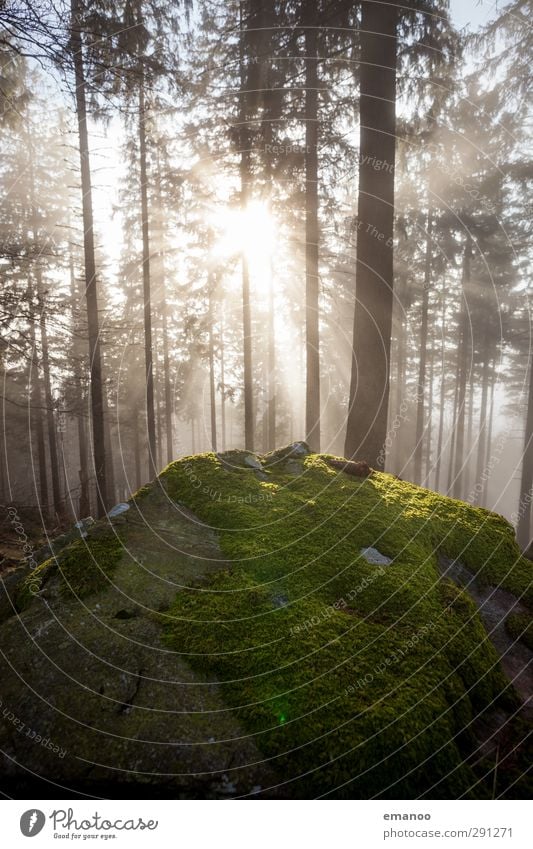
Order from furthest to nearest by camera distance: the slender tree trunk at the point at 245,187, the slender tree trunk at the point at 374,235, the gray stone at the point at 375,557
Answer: the slender tree trunk at the point at 245,187 < the slender tree trunk at the point at 374,235 < the gray stone at the point at 375,557

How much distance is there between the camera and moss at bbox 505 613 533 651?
2979 millimetres

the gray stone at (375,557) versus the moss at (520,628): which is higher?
the gray stone at (375,557)

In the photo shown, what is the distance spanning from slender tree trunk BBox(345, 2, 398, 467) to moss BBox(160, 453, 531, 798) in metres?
2.95

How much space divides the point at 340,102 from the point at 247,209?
14.0ft

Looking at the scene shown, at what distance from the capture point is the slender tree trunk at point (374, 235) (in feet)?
22.1

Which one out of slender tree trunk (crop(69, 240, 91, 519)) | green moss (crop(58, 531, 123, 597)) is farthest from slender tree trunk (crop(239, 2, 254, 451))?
green moss (crop(58, 531, 123, 597))

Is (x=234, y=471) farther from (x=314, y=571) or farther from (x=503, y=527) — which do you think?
(x=503, y=527)

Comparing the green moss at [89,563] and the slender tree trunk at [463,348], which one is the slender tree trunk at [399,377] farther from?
the green moss at [89,563]

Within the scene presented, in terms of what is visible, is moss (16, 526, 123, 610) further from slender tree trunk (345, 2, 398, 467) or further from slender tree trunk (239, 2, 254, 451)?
slender tree trunk (239, 2, 254, 451)

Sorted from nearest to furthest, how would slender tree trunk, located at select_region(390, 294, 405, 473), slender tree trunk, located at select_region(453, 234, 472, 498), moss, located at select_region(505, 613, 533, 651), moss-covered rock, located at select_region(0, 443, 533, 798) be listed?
moss-covered rock, located at select_region(0, 443, 533, 798) < moss, located at select_region(505, 613, 533, 651) < slender tree trunk, located at select_region(453, 234, 472, 498) < slender tree trunk, located at select_region(390, 294, 405, 473)

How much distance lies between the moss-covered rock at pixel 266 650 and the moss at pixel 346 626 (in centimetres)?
1
